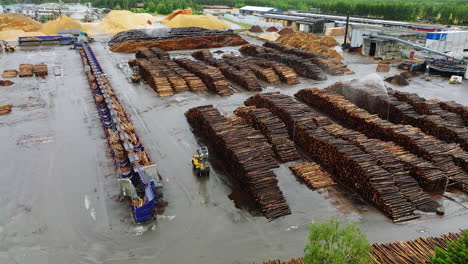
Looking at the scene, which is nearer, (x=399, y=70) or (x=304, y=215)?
(x=304, y=215)

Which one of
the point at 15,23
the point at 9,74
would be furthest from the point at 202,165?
the point at 15,23

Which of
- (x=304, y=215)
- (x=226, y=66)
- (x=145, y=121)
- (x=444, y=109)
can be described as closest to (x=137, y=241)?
(x=304, y=215)

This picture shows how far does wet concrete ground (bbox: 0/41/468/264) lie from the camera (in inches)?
511

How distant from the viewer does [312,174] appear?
1762 cm

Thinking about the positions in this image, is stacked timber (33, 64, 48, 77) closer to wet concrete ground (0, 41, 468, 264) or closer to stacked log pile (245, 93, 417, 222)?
wet concrete ground (0, 41, 468, 264)

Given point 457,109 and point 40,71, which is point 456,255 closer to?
point 457,109

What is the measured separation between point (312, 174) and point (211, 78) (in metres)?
16.6

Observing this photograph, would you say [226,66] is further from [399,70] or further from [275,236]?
[275,236]

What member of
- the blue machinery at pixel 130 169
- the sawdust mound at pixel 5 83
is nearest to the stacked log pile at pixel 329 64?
the blue machinery at pixel 130 169

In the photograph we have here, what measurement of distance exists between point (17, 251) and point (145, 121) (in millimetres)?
13001

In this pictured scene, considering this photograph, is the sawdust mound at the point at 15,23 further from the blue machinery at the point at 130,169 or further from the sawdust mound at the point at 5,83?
the blue machinery at the point at 130,169

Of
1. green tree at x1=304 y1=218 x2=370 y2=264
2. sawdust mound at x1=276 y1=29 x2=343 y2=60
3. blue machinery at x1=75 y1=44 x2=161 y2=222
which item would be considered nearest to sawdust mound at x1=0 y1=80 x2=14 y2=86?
blue machinery at x1=75 y1=44 x2=161 y2=222

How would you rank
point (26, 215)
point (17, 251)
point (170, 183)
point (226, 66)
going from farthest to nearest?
point (226, 66), point (170, 183), point (26, 215), point (17, 251)

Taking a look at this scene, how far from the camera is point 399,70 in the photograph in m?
40.4
